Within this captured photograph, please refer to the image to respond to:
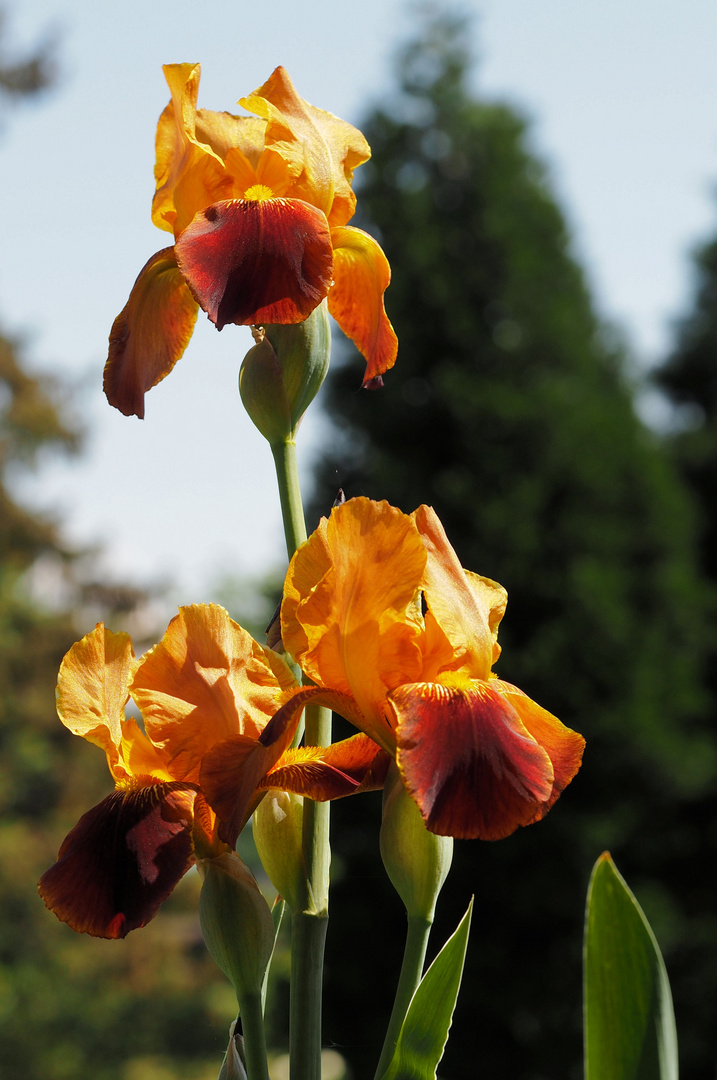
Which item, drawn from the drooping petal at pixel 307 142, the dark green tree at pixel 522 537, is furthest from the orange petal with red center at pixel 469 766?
the dark green tree at pixel 522 537

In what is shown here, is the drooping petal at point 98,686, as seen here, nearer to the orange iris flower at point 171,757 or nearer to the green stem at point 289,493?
the orange iris flower at point 171,757

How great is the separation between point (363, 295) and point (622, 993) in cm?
46

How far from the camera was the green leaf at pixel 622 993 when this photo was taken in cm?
49

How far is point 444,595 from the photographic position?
55cm

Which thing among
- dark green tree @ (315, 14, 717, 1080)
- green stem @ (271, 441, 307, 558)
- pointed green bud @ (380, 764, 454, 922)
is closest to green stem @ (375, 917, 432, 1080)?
pointed green bud @ (380, 764, 454, 922)

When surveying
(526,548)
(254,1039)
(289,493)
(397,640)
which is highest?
(526,548)

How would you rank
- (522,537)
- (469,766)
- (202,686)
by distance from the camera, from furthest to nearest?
(522,537), (202,686), (469,766)

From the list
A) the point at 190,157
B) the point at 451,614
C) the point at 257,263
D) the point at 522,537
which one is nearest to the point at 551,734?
the point at 451,614

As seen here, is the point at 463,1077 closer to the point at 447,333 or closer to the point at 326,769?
the point at 447,333

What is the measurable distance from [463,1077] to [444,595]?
328cm

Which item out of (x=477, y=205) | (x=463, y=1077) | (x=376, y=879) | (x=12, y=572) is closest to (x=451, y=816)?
(x=376, y=879)

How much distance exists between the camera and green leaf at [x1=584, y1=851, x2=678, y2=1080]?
0.49 metres

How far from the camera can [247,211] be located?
57 centimetres

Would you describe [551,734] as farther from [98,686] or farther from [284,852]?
[98,686]
